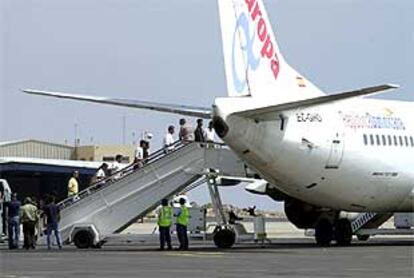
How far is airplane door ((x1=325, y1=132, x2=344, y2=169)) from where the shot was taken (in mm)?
35625

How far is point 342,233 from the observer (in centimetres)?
3866

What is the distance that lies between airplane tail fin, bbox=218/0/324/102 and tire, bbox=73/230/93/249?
250 inches

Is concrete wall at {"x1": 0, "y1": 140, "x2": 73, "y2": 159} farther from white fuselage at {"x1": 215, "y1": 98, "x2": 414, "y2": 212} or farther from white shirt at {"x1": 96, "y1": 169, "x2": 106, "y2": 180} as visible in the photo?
white fuselage at {"x1": 215, "y1": 98, "x2": 414, "y2": 212}

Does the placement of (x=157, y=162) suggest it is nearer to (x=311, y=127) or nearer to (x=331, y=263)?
(x=311, y=127)

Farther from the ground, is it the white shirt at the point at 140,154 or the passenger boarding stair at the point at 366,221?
the white shirt at the point at 140,154

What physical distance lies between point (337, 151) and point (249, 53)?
160 inches

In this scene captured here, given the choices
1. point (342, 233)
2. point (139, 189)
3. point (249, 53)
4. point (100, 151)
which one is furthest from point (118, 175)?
point (100, 151)

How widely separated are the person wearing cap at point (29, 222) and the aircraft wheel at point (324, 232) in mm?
→ 9048

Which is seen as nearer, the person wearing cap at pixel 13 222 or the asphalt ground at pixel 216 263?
the asphalt ground at pixel 216 263

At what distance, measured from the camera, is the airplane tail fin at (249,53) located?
3434cm

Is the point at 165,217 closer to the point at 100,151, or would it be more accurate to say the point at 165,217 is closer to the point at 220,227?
the point at 220,227

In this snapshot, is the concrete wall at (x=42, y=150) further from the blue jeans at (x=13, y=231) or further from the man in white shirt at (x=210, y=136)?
Result: the man in white shirt at (x=210, y=136)

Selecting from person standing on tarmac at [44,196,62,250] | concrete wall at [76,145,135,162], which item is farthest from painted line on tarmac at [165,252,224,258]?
concrete wall at [76,145,135,162]

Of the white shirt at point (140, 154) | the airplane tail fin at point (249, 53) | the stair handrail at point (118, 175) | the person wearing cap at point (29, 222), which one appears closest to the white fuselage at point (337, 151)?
the airplane tail fin at point (249, 53)
